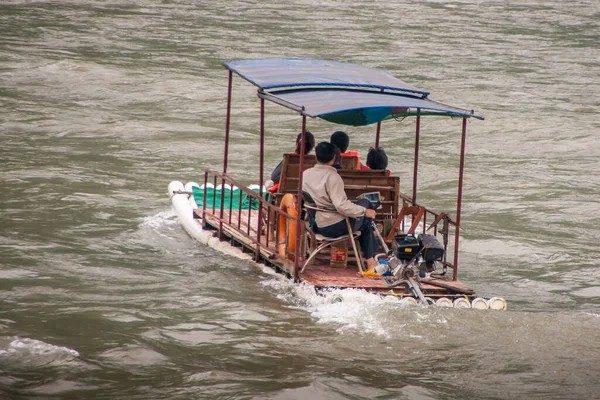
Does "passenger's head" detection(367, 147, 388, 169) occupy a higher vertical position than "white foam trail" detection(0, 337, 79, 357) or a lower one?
higher

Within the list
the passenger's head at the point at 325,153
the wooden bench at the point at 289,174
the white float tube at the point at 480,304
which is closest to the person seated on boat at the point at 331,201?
the passenger's head at the point at 325,153

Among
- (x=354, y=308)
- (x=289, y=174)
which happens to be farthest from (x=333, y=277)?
(x=289, y=174)

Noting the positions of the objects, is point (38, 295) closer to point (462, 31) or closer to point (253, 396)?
point (253, 396)

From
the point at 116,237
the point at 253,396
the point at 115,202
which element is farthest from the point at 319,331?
the point at 115,202

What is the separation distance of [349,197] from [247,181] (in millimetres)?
5976

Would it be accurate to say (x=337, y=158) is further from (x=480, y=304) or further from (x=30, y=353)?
(x=30, y=353)

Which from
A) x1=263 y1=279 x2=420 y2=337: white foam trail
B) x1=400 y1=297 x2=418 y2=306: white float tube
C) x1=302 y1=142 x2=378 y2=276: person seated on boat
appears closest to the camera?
x1=263 y1=279 x2=420 y2=337: white foam trail

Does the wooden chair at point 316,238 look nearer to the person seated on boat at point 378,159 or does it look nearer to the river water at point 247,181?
the river water at point 247,181

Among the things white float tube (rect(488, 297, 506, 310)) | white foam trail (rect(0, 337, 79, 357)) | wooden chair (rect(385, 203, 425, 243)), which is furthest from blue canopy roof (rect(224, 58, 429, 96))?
white foam trail (rect(0, 337, 79, 357))

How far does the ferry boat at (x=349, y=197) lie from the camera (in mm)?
9836

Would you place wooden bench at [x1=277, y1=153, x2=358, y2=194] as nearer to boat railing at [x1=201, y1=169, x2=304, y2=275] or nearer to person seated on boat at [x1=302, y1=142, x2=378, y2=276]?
boat railing at [x1=201, y1=169, x2=304, y2=275]

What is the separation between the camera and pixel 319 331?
30.9ft

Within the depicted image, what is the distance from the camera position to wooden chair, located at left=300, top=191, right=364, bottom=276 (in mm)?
10195

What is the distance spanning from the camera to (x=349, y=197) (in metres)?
10.8
